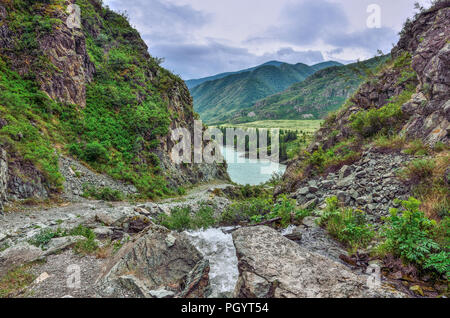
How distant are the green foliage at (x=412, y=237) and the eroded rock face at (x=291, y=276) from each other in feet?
3.55

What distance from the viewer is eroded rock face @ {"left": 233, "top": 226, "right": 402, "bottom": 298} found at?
13.9 ft

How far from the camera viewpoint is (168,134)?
3228cm

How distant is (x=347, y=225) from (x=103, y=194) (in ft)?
57.1

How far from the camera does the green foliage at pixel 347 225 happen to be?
643cm

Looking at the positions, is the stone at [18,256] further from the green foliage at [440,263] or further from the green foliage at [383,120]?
the green foliage at [383,120]

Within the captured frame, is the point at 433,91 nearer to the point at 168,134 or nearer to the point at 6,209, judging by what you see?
the point at 6,209

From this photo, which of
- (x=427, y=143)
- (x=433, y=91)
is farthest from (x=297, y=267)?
(x=433, y=91)

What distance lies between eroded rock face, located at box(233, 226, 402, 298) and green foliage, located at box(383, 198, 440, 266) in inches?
42.6

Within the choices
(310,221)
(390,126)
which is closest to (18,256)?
(310,221)

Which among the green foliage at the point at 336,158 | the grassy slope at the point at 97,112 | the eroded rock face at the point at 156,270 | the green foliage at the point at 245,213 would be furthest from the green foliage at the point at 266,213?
the grassy slope at the point at 97,112

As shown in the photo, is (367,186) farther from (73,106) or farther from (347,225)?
(73,106)

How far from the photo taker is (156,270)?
227 inches

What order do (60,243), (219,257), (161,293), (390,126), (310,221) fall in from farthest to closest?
(390,126) → (310,221) → (60,243) → (219,257) → (161,293)

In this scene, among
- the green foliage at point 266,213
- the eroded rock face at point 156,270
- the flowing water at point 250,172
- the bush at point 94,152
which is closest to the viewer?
the eroded rock face at point 156,270
